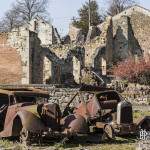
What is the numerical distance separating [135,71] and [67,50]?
6.38m

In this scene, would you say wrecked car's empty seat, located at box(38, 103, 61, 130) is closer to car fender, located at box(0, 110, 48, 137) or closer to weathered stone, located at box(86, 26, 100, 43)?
car fender, located at box(0, 110, 48, 137)

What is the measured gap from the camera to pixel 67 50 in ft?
152

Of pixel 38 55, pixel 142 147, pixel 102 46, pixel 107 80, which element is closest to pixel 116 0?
pixel 102 46

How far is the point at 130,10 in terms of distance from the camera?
6284 cm

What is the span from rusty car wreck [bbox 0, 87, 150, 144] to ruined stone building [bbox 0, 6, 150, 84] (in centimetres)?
2159

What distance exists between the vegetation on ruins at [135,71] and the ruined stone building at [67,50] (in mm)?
2799

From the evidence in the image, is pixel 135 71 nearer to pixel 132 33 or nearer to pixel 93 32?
pixel 132 33

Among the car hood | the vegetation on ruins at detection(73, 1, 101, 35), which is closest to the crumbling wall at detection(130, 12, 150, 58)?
the vegetation on ruins at detection(73, 1, 101, 35)

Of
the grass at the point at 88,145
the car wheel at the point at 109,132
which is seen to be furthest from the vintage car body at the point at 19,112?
the car wheel at the point at 109,132

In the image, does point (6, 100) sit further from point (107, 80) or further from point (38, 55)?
point (107, 80)

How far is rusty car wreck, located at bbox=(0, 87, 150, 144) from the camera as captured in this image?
1512 centimetres

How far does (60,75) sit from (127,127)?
27.3 metres

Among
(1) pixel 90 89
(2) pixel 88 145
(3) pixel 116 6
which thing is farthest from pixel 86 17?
(2) pixel 88 145

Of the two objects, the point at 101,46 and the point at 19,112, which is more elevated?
the point at 101,46
